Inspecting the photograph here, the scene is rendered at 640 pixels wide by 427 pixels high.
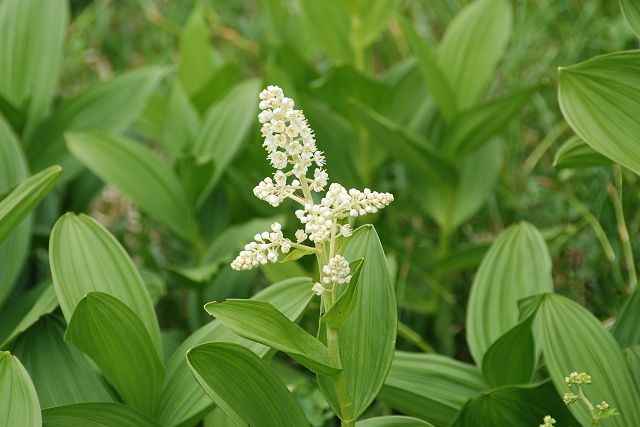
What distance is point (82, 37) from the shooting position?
461 centimetres

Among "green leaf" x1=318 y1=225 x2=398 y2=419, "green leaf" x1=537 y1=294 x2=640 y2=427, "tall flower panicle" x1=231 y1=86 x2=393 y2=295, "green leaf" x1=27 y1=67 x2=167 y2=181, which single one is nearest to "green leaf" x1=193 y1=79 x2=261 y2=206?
"green leaf" x1=27 y1=67 x2=167 y2=181

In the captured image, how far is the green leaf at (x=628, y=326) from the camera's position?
1.75 m

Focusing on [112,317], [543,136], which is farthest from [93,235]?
[543,136]

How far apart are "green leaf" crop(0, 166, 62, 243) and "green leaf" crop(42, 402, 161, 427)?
37 cm

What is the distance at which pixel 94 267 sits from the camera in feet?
5.64

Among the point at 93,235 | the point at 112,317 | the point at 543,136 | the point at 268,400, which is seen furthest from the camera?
the point at 543,136

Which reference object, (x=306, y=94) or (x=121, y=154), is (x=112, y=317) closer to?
(x=121, y=154)

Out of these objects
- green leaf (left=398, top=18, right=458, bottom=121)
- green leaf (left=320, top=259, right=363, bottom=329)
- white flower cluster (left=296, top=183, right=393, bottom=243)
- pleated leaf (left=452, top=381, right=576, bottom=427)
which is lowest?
pleated leaf (left=452, top=381, right=576, bottom=427)

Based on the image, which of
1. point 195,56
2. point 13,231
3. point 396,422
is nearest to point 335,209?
point 396,422

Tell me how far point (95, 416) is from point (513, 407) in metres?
0.75

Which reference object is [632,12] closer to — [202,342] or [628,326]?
[628,326]

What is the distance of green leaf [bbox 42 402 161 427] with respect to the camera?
154 centimetres

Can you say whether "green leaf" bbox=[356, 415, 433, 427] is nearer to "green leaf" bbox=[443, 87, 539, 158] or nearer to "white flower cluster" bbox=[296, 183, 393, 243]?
"white flower cluster" bbox=[296, 183, 393, 243]

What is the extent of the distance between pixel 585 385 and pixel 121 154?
4.57ft
